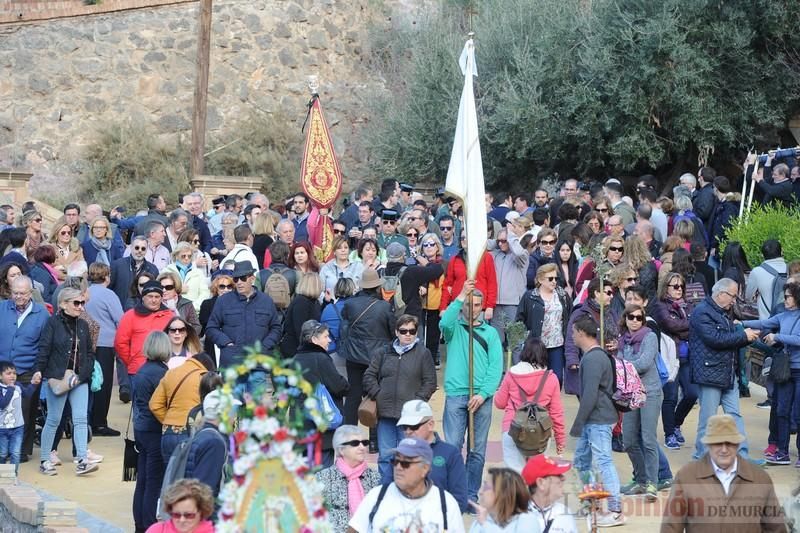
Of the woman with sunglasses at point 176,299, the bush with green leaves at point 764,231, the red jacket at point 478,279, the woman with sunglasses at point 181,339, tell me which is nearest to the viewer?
the woman with sunglasses at point 181,339

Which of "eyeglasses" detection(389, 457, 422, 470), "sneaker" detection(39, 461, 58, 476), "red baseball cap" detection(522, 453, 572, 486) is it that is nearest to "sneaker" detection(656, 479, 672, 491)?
"red baseball cap" detection(522, 453, 572, 486)

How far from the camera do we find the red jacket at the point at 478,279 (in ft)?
49.5

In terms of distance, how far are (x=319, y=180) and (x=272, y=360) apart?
39.0ft

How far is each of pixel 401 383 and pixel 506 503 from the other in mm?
3893

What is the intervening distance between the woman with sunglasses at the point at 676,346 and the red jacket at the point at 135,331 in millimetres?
4431

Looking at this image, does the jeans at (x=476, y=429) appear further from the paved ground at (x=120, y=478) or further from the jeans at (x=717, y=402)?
the jeans at (x=717, y=402)

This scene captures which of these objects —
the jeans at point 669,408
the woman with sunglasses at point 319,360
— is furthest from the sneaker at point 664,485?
the woman with sunglasses at point 319,360

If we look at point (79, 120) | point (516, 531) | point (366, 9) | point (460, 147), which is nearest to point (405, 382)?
point (460, 147)

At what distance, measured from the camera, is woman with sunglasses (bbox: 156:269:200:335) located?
14.2m

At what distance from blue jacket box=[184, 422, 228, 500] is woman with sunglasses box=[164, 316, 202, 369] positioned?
7.43ft

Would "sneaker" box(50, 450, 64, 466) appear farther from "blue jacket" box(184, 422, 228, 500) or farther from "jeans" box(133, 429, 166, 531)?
"blue jacket" box(184, 422, 228, 500)

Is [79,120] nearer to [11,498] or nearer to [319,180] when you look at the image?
[319,180]

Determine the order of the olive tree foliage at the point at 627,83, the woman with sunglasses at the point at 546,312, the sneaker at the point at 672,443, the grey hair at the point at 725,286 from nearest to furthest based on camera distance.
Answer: the grey hair at the point at 725,286 < the sneaker at the point at 672,443 < the woman with sunglasses at the point at 546,312 < the olive tree foliage at the point at 627,83

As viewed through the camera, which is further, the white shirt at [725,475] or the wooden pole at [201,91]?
the wooden pole at [201,91]
